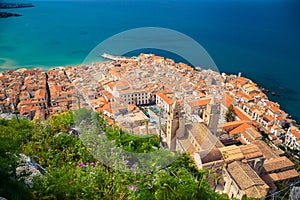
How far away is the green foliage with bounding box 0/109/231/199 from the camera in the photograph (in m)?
1.57

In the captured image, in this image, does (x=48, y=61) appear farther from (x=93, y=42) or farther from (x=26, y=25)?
(x=26, y=25)

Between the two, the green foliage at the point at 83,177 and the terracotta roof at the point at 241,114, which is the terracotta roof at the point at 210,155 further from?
the terracotta roof at the point at 241,114

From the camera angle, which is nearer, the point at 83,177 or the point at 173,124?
the point at 83,177

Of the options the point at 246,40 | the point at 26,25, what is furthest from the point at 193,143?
the point at 26,25

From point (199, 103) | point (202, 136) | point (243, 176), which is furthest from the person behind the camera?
point (199, 103)

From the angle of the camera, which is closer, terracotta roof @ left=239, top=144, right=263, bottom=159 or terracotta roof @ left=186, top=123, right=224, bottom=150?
terracotta roof @ left=186, top=123, right=224, bottom=150

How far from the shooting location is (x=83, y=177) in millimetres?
1811

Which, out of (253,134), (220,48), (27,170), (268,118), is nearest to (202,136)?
(253,134)

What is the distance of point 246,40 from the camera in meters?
28.2

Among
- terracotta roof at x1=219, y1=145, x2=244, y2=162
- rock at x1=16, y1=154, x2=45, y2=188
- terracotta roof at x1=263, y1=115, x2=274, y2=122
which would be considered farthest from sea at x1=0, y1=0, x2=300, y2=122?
rock at x1=16, y1=154, x2=45, y2=188

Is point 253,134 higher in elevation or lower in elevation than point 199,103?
lower

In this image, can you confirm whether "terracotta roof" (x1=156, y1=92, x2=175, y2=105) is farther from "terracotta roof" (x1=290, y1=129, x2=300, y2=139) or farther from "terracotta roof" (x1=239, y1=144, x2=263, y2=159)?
"terracotta roof" (x1=290, y1=129, x2=300, y2=139)

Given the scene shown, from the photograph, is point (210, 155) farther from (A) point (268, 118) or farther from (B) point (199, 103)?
(A) point (268, 118)

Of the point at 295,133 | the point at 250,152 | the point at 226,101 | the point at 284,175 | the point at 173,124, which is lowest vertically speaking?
the point at 295,133
